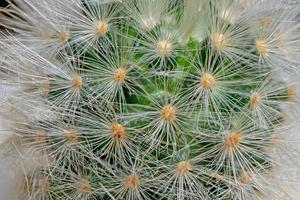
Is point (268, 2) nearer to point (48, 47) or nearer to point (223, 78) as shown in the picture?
point (223, 78)

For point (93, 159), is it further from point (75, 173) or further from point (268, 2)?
point (268, 2)

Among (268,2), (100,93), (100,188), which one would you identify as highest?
(268,2)

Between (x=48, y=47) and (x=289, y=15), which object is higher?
(x=289, y=15)

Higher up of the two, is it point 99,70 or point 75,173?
point 99,70

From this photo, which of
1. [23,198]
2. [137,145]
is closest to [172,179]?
[137,145]

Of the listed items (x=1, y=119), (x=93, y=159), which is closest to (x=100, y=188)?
(x=93, y=159)

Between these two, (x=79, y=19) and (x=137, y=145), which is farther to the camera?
(x=79, y=19)
